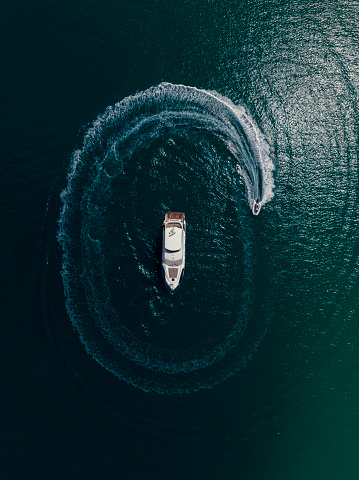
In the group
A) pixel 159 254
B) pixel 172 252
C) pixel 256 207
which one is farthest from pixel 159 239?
pixel 256 207

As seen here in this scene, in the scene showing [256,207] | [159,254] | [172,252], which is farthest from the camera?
[256,207]

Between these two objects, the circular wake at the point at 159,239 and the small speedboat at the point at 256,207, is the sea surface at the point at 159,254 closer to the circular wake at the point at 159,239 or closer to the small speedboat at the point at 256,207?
the circular wake at the point at 159,239

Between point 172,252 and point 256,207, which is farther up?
point 256,207

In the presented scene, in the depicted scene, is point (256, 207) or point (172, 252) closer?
point (172, 252)

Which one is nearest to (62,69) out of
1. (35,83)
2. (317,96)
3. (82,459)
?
(35,83)

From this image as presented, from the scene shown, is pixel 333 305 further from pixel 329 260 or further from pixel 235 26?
pixel 235 26

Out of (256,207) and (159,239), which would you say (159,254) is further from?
(256,207)

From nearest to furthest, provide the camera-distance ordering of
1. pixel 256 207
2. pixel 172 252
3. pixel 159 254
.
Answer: pixel 172 252, pixel 159 254, pixel 256 207
